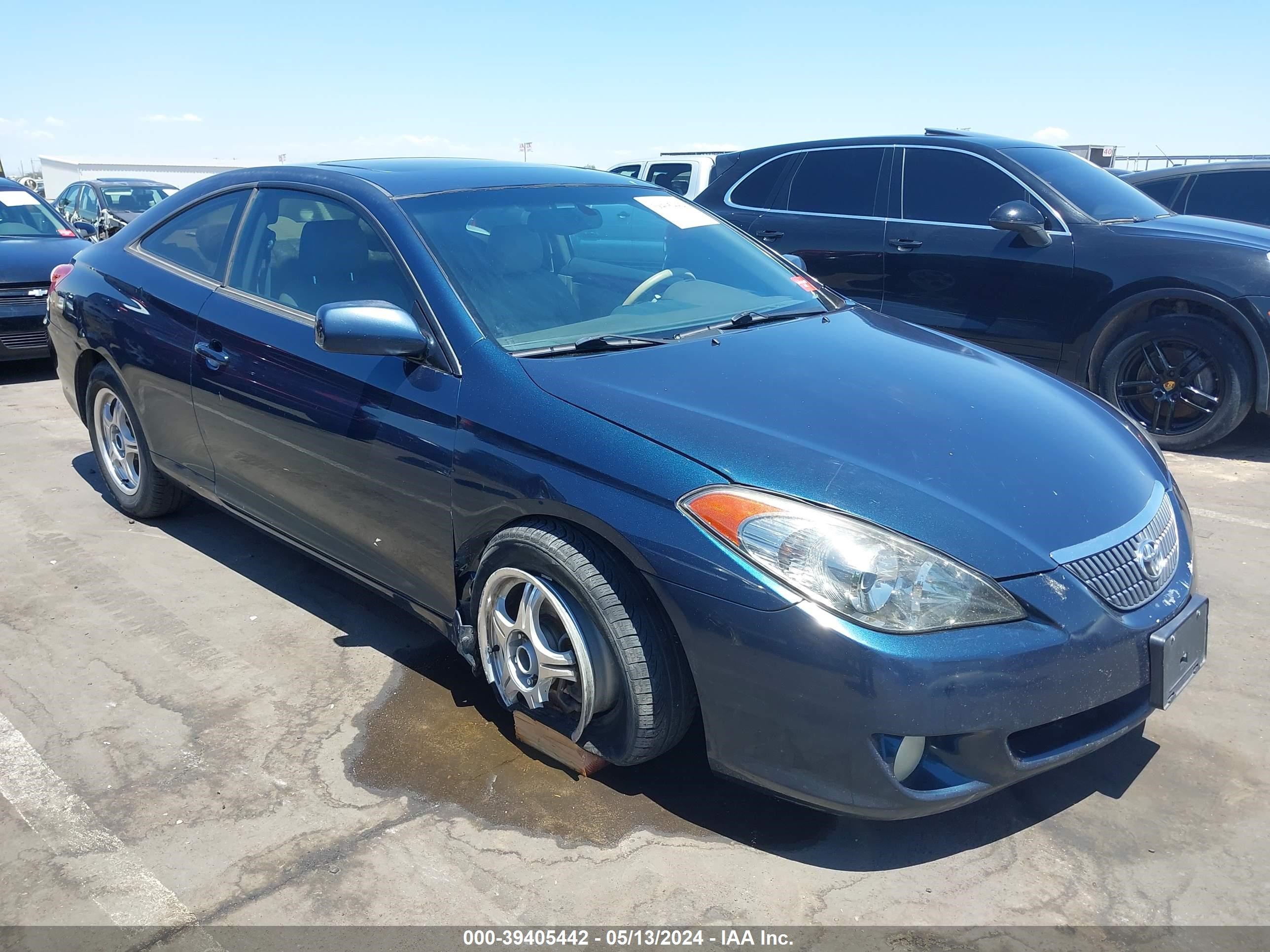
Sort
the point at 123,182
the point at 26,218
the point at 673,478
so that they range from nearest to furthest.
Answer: the point at 673,478 → the point at 26,218 → the point at 123,182

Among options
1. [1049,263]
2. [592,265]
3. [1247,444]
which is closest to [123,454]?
[592,265]

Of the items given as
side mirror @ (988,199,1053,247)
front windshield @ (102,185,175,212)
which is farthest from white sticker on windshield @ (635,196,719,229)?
front windshield @ (102,185,175,212)

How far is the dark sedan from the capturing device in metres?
7.38

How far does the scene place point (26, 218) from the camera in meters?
8.51

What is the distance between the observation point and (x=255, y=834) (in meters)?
2.54

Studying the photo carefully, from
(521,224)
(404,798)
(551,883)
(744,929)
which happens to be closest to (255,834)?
(404,798)

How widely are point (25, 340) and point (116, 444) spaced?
3549 millimetres

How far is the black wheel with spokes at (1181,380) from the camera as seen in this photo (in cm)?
551

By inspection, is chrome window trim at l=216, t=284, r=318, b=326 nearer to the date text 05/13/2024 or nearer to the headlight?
the headlight

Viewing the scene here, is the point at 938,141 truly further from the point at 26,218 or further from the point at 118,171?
the point at 118,171

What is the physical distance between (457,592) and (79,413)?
2.95 metres

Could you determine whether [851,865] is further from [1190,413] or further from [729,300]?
[1190,413]

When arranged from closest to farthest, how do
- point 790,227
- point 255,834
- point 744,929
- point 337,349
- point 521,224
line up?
1. point 744,929
2. point 255,834
3. point 337,349
4. point 521,224
5. point 790,227

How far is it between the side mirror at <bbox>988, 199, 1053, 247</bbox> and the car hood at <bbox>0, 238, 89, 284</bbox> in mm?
6235
